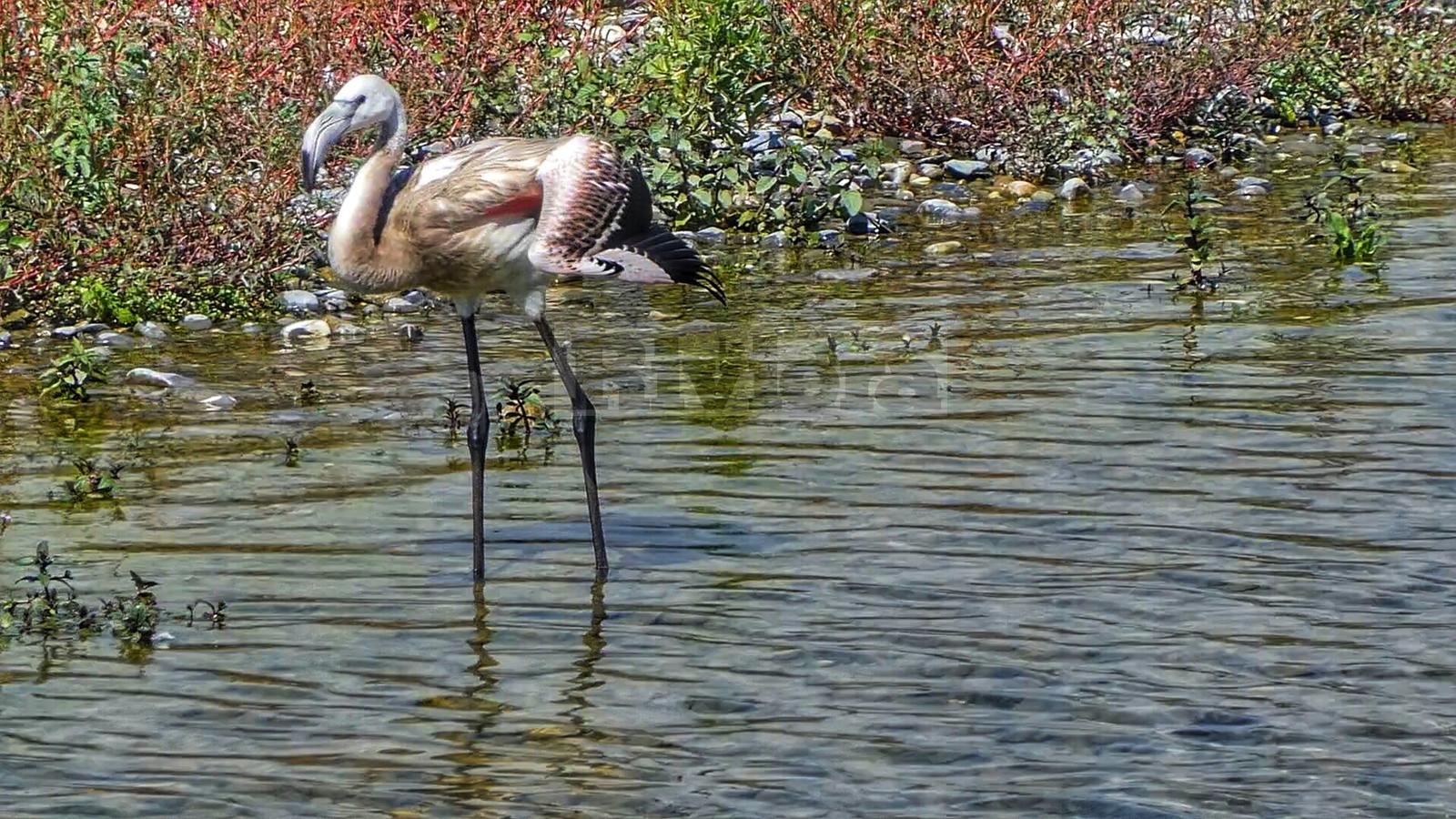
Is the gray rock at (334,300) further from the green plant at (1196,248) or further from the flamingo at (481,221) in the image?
the green plant at (1196,248)

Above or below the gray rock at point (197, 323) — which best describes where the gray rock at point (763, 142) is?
above

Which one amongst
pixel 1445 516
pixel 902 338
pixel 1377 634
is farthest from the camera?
pixel 902 338

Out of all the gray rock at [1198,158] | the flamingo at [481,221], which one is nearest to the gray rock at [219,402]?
the flamingo at [481,221]

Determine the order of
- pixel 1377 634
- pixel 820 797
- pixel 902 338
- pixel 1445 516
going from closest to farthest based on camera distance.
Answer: pixel 820 797 < pixel 1377 634 < pixel 1445 516 < pixel 902 338

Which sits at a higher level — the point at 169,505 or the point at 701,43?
the point at 701,43

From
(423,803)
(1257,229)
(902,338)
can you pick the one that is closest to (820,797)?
(423,803)

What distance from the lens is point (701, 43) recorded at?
1308 centimetres

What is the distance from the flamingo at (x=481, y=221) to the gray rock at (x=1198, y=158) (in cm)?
859

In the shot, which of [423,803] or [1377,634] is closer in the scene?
[423,803]

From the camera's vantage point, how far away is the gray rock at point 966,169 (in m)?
14.5

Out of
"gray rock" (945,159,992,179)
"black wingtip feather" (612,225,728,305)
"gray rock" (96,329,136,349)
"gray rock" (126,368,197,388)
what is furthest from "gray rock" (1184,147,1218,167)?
"black wingtip feather" (612,225,728,305)

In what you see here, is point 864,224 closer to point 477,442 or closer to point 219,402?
point 219,402

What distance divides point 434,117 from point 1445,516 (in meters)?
6.62

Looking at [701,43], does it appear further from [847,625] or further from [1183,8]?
[847,625]
